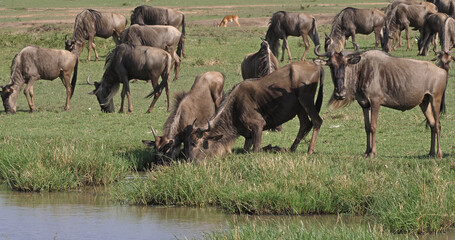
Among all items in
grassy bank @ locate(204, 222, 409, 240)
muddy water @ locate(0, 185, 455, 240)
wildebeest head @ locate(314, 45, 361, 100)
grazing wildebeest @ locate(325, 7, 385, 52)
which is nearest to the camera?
grassy bank @ locate(204, 222, 409, 240)

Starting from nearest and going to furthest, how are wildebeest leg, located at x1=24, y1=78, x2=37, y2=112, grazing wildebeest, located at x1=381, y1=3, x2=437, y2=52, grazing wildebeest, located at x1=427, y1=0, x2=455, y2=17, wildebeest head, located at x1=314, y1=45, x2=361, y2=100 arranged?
wildebeest head, located at x1=314, y1=45, x2=361, y2=100
wildebeest leg, located at x1=24, y1=78, x2=37, y2=112
grazing wildebeest, located at x1=381, y1=3, x2=437, y2=52
grazing wildebeest, located at x1=427, y1=0, x2=455, y2=17

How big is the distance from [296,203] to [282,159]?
120cm

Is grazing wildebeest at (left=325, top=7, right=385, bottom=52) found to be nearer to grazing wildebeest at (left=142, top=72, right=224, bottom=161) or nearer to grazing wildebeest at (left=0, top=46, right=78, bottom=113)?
grazing wildebeest at (left=0, top=46, right=78, bottom=113)

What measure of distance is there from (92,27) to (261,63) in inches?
502

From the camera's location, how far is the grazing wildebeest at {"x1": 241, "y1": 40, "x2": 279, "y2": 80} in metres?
13.6

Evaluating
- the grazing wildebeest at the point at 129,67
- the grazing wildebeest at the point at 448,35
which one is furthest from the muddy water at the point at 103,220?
the grazing wildebeest at the point at 448,35

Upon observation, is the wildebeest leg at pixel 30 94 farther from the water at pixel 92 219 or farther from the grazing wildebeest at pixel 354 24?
the grazing wildebeest at pixel 354 24

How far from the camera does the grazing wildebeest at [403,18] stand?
24703 millimetres

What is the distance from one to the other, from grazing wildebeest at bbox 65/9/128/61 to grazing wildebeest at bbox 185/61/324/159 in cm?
1440

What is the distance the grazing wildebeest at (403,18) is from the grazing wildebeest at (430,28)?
538mm

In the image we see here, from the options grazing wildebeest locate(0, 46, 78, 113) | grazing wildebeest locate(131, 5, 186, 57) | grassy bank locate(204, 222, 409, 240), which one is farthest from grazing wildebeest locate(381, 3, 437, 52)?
grassy bank locate(204, 222, 409, 240)

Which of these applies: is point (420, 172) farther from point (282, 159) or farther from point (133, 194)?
point (133, 194)

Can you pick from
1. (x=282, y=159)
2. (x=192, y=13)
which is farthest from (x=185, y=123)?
(x=192, y=13)

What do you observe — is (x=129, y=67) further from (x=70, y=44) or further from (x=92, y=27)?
(x=92, y=27)
